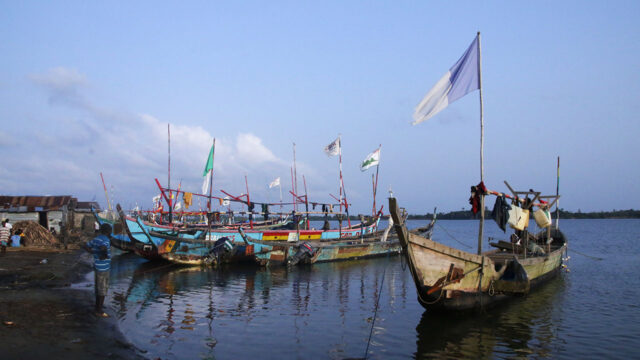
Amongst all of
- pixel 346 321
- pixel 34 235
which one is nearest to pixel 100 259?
pixel 346 321

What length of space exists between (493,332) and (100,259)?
31.7 ft

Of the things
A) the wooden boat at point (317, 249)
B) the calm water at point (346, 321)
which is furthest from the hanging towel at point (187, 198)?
the calm water at point (346, 321)

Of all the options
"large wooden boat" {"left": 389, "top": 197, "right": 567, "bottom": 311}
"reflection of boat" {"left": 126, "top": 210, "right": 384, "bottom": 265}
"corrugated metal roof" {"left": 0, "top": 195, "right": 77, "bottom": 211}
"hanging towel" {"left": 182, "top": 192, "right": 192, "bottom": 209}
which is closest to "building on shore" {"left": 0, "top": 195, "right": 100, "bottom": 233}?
"corrugated metal roof" {"left": 0, "top": 195, "right": 77, "bottom": 211}

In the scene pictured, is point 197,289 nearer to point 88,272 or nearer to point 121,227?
point 88,272

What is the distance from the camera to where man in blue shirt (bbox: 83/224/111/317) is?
991 centimetres

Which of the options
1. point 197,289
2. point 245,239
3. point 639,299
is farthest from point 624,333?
point 245,239

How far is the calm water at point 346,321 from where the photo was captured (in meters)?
9.80

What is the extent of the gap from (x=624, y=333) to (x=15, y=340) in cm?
1380

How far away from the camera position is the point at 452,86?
1195 centimetres

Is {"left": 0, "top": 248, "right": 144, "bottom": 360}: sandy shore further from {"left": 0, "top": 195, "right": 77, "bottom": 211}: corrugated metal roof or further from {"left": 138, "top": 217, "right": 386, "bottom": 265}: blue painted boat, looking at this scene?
{"left": 0, "top": 195, "right": 77, "bottom": 211}: corrugated metal roof

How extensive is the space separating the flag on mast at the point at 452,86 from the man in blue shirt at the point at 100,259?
8.05 meters

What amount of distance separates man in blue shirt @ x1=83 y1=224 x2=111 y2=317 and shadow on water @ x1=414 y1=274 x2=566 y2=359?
7.27 meters

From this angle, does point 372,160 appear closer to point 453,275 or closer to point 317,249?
point 317,249

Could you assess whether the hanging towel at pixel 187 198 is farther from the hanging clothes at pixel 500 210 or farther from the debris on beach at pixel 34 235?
the hanging clothes at pixel 500 210
